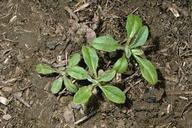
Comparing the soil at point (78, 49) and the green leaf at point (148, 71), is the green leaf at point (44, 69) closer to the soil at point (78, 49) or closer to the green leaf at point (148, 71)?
the soil at point (78, 49)

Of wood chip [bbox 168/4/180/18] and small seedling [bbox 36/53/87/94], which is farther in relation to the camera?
wood chip [bbox 168/4/180/18]

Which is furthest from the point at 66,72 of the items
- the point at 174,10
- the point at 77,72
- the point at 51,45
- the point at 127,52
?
the point at 174,10

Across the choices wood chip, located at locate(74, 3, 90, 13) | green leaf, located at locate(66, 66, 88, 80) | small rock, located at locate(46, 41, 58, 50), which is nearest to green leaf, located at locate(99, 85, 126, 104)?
green leaf, located at locate(66, 66, 88, 80)

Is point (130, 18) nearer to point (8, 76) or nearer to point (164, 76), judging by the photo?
point (164, 76)

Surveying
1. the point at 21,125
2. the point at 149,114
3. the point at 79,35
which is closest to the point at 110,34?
the point at 79,35

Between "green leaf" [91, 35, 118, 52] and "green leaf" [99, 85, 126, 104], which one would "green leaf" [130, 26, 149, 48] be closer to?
"green leaf" [91, 35, 118, 52]

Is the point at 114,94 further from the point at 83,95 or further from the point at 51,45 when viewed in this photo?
the point at 51,45
